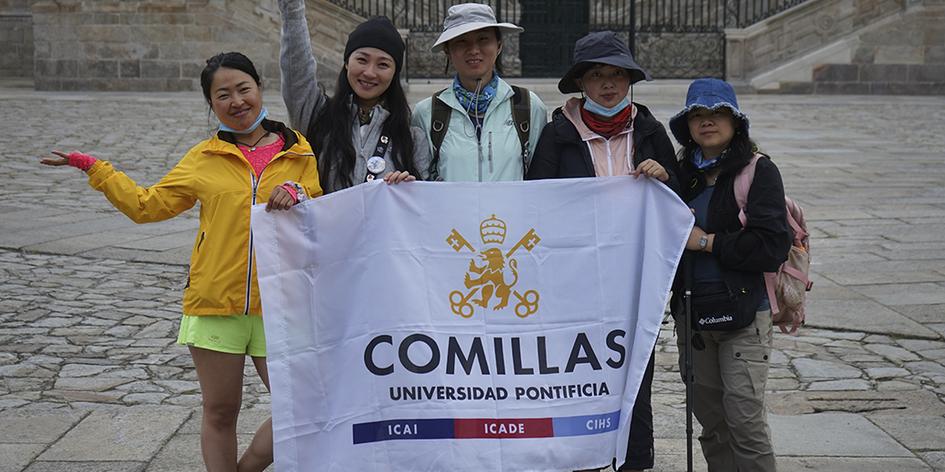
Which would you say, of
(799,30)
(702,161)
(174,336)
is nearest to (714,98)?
(702,161)

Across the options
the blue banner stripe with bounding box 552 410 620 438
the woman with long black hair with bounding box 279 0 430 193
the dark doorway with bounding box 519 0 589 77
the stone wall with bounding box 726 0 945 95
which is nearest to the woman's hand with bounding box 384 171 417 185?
the woman with long black hair with bounding box 279 0 430 193

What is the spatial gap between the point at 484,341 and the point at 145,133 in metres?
14.4

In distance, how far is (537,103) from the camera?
4348mm

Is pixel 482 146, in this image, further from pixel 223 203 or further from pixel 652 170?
pixel 223 203

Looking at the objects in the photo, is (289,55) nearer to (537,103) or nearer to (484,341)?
(537,103)

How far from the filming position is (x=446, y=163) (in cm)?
425

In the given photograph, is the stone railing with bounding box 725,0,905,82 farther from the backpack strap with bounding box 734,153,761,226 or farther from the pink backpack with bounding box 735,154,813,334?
the backpack strap with bounding box 734,153,761,226

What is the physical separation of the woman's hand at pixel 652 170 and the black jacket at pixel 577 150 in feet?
0.26

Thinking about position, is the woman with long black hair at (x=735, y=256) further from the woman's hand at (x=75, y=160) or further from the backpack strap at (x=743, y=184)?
the woman's hand at (x=75, y=160)

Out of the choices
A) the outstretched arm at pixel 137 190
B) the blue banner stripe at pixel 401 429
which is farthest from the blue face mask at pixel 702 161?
the outstretched arm at pixel 137 190

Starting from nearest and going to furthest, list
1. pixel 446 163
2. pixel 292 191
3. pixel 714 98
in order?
1. pixel 292 191
2. pixel 714 98
3. pixel 446 163

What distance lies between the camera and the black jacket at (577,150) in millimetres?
4242

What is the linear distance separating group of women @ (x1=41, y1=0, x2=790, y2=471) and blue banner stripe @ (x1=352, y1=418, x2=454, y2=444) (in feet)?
1.19

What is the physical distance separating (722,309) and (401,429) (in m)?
1.16
